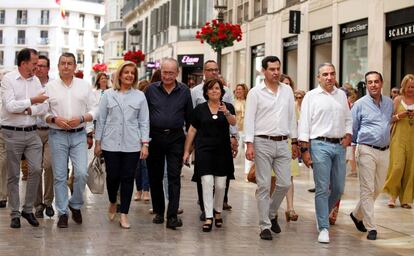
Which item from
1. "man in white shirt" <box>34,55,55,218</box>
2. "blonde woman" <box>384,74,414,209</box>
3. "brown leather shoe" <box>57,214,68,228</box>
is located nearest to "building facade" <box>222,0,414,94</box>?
"blonde woman" <box>384,74,414,209</box>

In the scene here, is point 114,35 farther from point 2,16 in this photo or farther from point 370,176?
point 370,176

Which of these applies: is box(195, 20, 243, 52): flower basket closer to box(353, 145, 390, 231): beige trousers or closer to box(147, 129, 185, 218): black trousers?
box(147, 129, 185, 218): black trousers

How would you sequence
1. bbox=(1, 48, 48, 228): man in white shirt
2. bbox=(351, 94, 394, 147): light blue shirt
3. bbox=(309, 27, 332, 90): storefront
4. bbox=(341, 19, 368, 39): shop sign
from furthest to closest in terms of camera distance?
bbox=(309, 27, 332, 90): storefront
bbox=(341, 19, 368, 39): shop sign
bbox=(351, 94, 394, 147): light blue shirt
bbox=(1, 48, 48, 228): man in white shirt

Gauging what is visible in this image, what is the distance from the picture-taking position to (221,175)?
366 inches

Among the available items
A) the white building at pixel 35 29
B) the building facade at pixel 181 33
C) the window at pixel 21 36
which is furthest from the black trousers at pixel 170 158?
the window at pixel 21 36

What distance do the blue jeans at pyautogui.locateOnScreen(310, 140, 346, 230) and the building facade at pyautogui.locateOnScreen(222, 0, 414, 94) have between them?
34.4 ft

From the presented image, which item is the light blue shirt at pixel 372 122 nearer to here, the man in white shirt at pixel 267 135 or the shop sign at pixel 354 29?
the man in white shirt at pixel 267 135

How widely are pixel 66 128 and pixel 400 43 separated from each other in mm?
12769

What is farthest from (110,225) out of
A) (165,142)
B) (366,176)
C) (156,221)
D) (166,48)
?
(166,48)

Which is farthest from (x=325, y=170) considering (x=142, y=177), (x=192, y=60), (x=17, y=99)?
(x=192, y=60)

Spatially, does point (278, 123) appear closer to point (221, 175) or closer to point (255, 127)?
point (255, 127)

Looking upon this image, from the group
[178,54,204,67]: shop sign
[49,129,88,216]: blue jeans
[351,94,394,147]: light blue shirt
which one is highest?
[178,54,204,67]: shop sign

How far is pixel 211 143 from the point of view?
9.29 m

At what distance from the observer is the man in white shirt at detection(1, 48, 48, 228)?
8.83 metres
